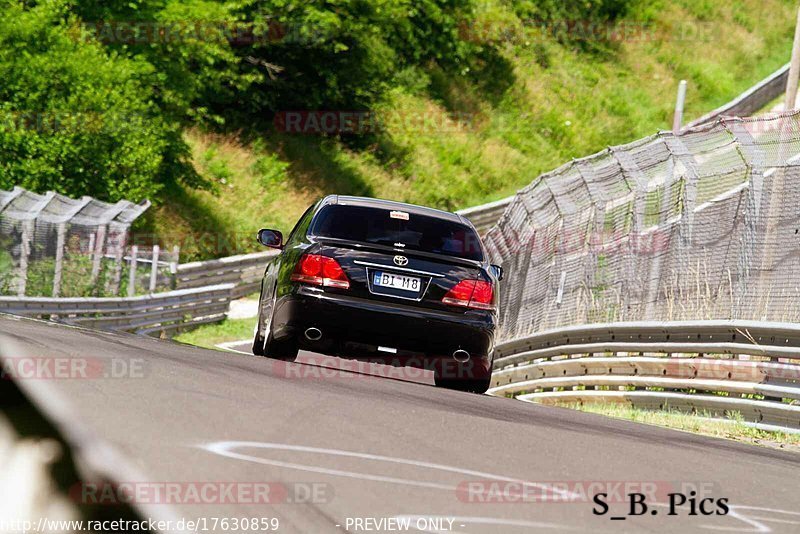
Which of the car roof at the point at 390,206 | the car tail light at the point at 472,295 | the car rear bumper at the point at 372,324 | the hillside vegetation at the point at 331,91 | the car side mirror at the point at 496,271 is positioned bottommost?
the car rear bumper at the point at 372,324

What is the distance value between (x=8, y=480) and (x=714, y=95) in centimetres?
5879

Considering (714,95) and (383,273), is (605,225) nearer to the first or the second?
(383,273)

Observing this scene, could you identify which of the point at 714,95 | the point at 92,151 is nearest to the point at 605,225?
the point at 92,151

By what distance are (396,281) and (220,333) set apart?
17673 millimetres

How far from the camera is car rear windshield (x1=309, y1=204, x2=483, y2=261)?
11164 millimetres

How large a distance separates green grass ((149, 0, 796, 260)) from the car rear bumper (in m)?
25.4

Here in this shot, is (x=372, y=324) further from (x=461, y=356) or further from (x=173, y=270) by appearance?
(x=173, y=270)

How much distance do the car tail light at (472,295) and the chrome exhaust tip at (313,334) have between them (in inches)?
40.7

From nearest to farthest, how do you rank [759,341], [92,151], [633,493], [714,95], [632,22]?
→ [633,493], [759,341], [92,151], [714,95], [632,22]

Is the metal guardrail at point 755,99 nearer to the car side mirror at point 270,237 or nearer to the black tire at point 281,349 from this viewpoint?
the car side mirror at point 270,237

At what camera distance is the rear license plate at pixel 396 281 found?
1072 centimetres

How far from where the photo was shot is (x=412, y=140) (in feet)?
161

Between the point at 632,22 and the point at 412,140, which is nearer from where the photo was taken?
the point at 412,140

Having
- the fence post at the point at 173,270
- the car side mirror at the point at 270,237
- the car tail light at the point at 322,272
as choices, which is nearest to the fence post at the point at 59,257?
the fence post at the point at 173,270
